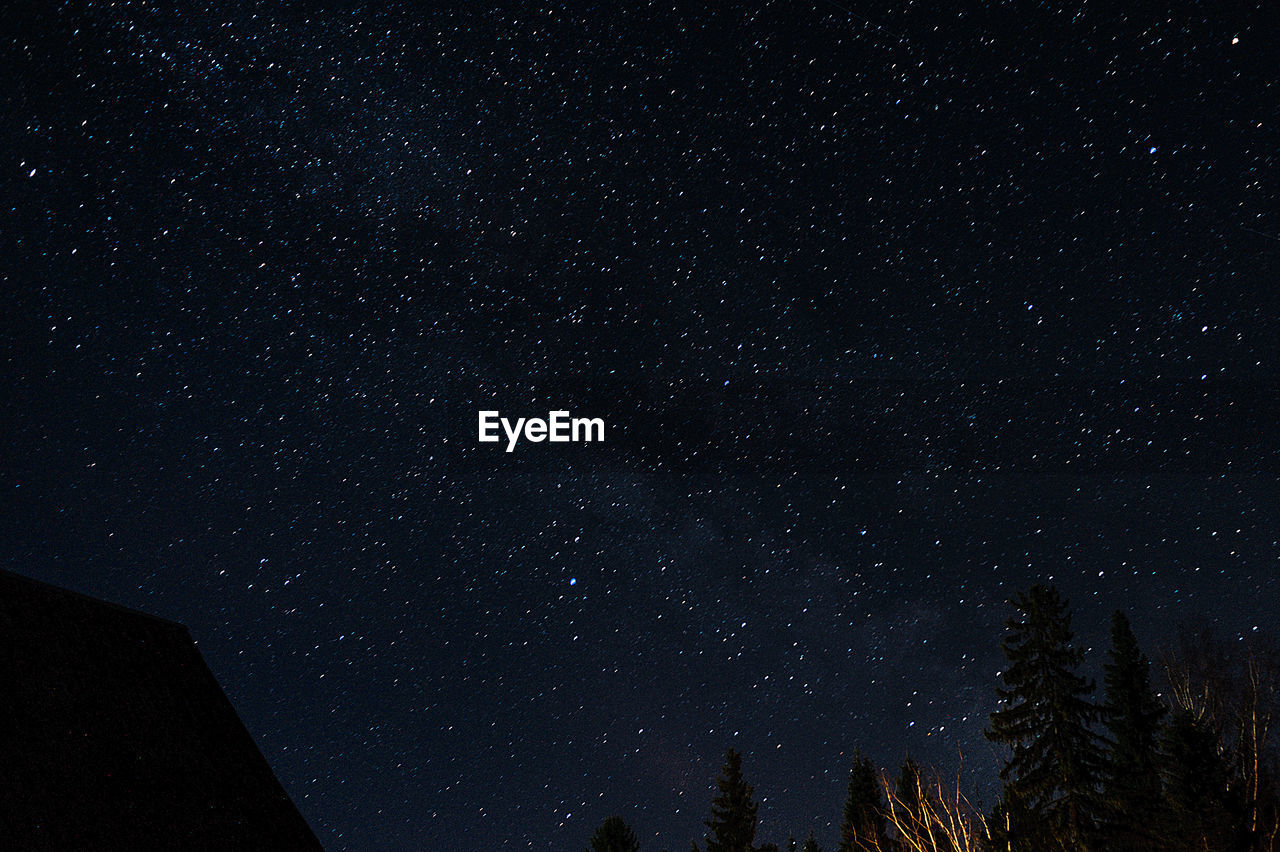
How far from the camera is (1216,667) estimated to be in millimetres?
28516

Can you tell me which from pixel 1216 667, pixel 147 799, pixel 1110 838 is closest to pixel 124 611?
pixel 147 799

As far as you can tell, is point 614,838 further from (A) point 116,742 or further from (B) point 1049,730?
(A) point 116,742

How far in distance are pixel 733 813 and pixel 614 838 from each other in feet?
27.9

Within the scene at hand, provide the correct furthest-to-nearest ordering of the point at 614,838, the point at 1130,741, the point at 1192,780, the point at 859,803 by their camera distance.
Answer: the point at 859,803
the point at 614,838
the point at 1130,741
the point at 1192,780

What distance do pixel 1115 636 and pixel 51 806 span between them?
121 feet

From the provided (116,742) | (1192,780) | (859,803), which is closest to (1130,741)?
(1192,780)

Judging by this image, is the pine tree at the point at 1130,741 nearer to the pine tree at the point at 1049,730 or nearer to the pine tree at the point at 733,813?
the pine tree at the point at 1049,730

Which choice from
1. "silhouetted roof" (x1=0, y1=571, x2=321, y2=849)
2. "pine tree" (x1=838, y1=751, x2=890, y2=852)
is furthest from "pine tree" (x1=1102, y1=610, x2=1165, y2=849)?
"silhouetted roof" (x1=0, y1=571, x2=321, y2=849)

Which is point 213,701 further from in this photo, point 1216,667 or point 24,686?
point 1216,667

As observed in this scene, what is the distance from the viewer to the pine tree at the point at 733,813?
44.6m

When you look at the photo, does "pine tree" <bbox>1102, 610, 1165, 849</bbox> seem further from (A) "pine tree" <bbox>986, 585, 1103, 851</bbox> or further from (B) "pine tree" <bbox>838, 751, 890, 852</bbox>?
(B) "pine tree" <bbox>838, 751, 890, 852</bbox>

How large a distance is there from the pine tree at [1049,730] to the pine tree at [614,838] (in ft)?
65.0

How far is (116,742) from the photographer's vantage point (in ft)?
47.0

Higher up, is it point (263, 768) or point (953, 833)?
point (263, 768)
